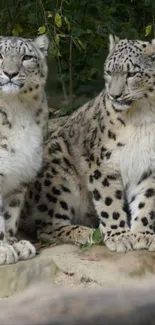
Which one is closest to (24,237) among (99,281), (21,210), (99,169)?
(21,210)

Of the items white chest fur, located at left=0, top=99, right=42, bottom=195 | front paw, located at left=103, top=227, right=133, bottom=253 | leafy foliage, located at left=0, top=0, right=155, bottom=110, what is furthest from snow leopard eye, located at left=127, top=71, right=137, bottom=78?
leafy foliage, located at left=0, top=0, right=155, bottom=110

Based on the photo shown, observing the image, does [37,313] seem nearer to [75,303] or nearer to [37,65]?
[75,303]

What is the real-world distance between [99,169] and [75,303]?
1925 millimetres

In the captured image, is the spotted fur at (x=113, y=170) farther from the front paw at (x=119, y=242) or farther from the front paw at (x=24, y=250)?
the front paw at (x=24, y=250)

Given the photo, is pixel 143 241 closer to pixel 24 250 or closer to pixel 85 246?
pixel 85 246

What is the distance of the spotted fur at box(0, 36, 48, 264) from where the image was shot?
336 inches

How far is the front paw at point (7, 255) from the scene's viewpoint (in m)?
8.22

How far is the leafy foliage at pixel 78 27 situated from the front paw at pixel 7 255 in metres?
3.11

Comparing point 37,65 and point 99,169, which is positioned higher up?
point 37,65

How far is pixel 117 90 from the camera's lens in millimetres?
8898

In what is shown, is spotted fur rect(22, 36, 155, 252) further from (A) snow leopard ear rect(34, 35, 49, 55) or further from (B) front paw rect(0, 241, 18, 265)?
(B) front paw rect(0, 241, 18, 265)

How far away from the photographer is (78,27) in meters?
11.0

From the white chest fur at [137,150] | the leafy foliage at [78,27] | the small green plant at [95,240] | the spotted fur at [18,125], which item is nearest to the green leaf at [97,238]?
the small green plant at [95,240]

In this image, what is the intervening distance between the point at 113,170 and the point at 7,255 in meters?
A: 1.55
